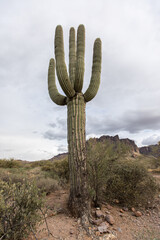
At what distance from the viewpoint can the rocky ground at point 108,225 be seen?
3.65 metres

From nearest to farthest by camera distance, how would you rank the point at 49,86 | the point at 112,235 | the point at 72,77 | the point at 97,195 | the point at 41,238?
1. the point at 41,238
2. the point at 112,235
3. the point at 97,195
4. the point at 72,77
5. the point at 49,86

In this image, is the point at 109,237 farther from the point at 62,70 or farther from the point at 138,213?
the point at 62,70

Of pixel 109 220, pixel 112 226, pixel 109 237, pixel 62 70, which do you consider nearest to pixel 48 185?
pixel 109 220

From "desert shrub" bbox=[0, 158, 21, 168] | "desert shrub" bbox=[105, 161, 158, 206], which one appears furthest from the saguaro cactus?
"desert shrub" bbox=[0, 158, 21, 168]

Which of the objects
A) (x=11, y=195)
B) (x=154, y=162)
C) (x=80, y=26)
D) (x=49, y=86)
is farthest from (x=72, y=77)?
(x=154, y=162)

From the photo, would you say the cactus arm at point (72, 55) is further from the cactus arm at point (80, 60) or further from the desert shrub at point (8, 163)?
the desert shrub at point (8, 163)

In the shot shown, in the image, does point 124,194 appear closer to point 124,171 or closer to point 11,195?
point 124,171

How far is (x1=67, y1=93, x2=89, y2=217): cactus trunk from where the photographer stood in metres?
4.59

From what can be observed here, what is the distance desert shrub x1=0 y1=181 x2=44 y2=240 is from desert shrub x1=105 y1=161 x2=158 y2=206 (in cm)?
330

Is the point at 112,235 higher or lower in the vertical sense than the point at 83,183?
lower

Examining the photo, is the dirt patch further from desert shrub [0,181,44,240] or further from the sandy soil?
desert shrub [0,181,44,240]

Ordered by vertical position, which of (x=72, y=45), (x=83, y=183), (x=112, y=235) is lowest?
(x=112, y=235)

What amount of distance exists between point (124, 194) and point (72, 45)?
6282 mm

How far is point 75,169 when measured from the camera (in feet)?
15.7
